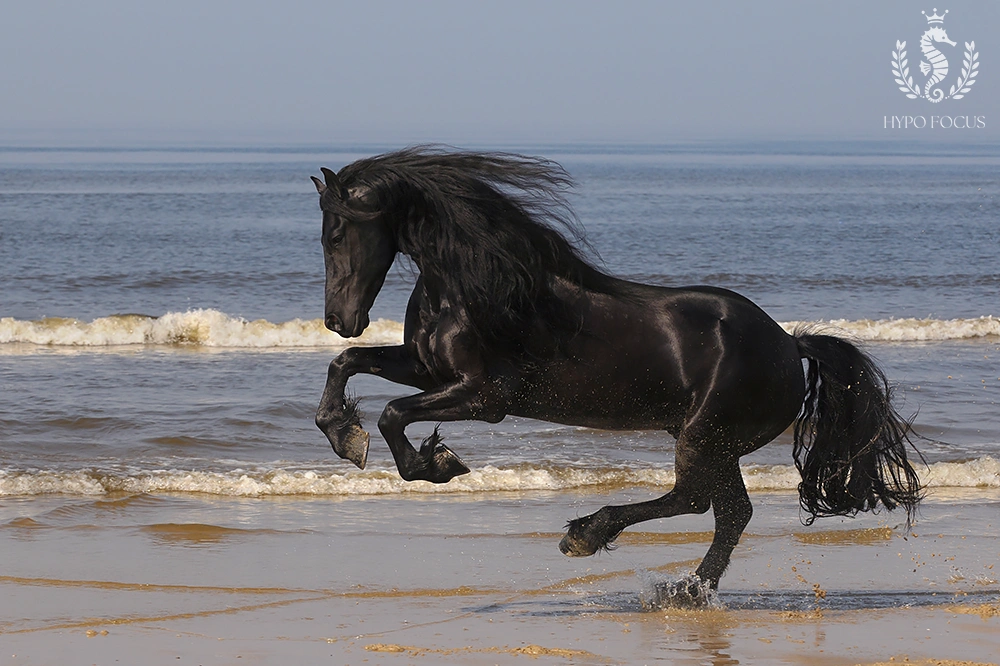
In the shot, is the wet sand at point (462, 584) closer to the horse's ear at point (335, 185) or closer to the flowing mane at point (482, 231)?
the flowing mane at point (482, 231)

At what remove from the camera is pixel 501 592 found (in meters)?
5.55

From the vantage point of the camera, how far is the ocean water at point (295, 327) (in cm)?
A: 835

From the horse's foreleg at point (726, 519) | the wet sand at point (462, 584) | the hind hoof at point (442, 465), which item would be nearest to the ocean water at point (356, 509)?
the wet sand at point (462, 584)

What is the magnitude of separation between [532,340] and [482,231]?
1.56 ft

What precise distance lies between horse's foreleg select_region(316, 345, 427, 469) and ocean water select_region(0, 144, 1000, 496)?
Answer: 1.16 ft

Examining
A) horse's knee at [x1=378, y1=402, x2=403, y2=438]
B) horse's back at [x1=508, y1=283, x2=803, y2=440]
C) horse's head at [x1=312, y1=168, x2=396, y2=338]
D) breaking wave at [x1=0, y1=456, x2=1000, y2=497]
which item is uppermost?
horse's head at [x1=312, y1=168, x2=396, y2=338]

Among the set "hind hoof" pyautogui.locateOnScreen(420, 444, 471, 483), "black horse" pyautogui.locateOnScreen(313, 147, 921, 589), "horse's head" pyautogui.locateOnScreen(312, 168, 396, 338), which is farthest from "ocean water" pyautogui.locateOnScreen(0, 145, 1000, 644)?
"horse's head" pyautogui.locateOnScreen(312, 168, 396, 338)

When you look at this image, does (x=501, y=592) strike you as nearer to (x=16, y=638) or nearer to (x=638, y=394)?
(x=638, y=394)

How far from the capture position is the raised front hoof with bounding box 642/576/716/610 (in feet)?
17.0

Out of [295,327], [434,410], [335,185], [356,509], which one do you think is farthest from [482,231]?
[295,327]

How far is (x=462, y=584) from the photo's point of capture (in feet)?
18.6

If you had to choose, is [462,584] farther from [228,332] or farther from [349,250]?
[228,332]

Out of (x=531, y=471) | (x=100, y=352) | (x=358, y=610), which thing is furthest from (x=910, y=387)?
(x=100, y=352)

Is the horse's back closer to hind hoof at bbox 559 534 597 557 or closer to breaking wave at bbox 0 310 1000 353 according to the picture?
hind hoof at bbox 559 534 597 557
